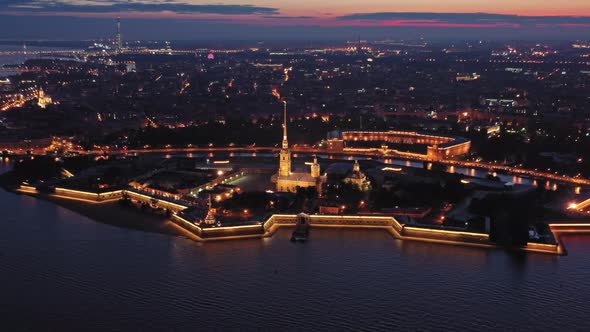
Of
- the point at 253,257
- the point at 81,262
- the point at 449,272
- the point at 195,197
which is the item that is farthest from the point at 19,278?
the point at 449,272

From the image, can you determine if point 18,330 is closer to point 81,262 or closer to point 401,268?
point 81,262

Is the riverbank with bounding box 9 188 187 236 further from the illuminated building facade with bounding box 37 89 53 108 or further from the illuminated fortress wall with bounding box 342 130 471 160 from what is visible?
the illuminated building facade with bounding box 37 89 53 108

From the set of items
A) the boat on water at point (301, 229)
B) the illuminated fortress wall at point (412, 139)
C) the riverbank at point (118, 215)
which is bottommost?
the riverbank at point (118, 215)

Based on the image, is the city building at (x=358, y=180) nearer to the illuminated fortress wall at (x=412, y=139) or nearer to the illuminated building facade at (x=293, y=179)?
the illuminated building facade at (x=293, y=179)

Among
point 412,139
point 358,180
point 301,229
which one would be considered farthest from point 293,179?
point 412,139

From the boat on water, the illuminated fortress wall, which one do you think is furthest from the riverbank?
the illuminated fortress wall

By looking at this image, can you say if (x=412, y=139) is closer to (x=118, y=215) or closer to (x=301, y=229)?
(x=301, y=229)

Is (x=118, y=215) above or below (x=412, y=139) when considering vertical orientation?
below

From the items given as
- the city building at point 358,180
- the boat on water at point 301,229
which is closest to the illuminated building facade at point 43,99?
the city building at point 358,180
